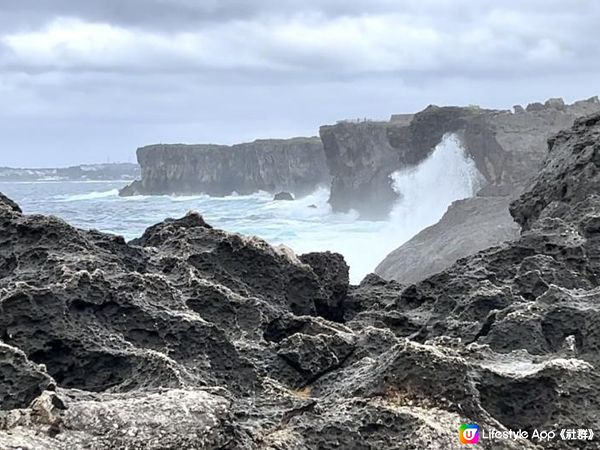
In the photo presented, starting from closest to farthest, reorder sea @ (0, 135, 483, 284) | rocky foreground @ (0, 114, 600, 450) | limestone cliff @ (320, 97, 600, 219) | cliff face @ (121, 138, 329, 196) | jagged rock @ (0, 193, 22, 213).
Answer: rocky foreground @ (0, 114, 600, 450)
jagged rock @ (0, 193, 22, 213)
sea @ (0, 135, 483, 284)
limestone cliff @ (320, 97, 600, 219)
cliff face @ (121, 138, 329, 196)

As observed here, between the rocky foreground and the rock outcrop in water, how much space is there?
916 centimetres

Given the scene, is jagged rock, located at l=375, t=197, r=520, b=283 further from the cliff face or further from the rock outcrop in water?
the cliff face

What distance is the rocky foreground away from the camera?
3.63 meters

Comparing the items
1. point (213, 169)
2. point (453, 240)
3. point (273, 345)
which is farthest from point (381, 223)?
point (213, 169)

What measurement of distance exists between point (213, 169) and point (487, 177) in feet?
246

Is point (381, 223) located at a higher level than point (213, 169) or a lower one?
lower

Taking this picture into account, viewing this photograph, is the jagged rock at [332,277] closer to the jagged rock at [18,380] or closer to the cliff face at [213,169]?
the jagged rock at [18,380]

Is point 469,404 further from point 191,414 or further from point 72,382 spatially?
point 72,382

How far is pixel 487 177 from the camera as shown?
151 feet

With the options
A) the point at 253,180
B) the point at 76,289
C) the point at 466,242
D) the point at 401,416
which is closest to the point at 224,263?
the point at 76,289

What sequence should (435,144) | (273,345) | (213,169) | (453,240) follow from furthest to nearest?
(213,169) → (435,144) → (453,240) → (273,345)

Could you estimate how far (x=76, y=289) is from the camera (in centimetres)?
511

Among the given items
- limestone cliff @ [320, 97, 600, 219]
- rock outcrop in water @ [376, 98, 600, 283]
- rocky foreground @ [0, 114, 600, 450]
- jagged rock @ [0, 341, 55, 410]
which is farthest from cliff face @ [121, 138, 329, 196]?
jagged rock @ [0, 341, 55, 410]

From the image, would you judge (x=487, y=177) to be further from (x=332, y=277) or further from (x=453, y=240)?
(x=332, y=277)
